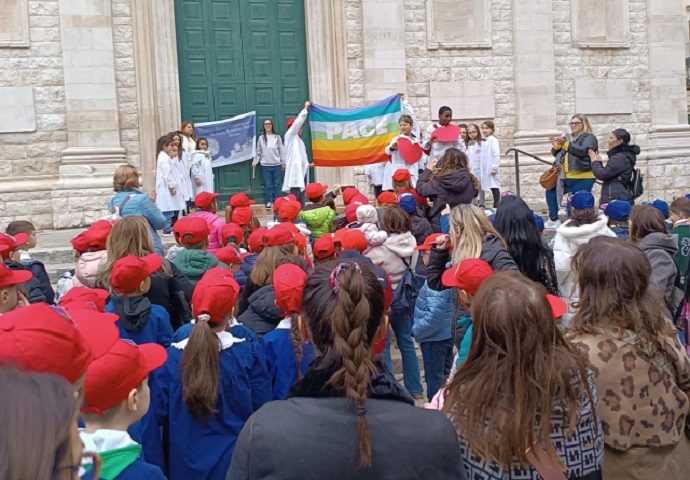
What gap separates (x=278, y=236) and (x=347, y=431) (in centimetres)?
351

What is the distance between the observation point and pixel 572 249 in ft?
22.1

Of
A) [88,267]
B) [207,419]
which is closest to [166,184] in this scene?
[88,267]

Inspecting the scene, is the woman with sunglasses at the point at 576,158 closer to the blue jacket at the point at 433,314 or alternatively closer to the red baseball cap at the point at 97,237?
the blue jacket at the point at 433,314

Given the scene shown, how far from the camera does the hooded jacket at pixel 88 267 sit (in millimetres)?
5777

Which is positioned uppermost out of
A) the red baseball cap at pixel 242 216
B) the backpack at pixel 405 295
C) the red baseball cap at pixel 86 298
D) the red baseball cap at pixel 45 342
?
the red baseball cap at pixel 45 342

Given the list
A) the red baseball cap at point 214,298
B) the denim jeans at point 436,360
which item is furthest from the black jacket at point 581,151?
the red baseball cap at point 214,298

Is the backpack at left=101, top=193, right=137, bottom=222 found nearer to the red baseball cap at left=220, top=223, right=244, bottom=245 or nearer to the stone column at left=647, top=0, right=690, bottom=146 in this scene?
the red baseball cap at left=220, top=223, right=244, bottom=245

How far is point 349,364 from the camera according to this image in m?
2.37

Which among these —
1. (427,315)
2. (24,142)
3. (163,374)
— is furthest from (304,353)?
(24,142)

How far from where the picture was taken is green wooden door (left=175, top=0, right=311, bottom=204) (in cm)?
1574

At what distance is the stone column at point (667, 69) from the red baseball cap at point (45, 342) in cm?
1771

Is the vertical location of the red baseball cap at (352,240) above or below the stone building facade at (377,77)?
below

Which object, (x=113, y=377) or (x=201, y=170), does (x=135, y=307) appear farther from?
(x=201, y=170)

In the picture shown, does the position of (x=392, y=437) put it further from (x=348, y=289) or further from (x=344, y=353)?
(x=348, y=289)
